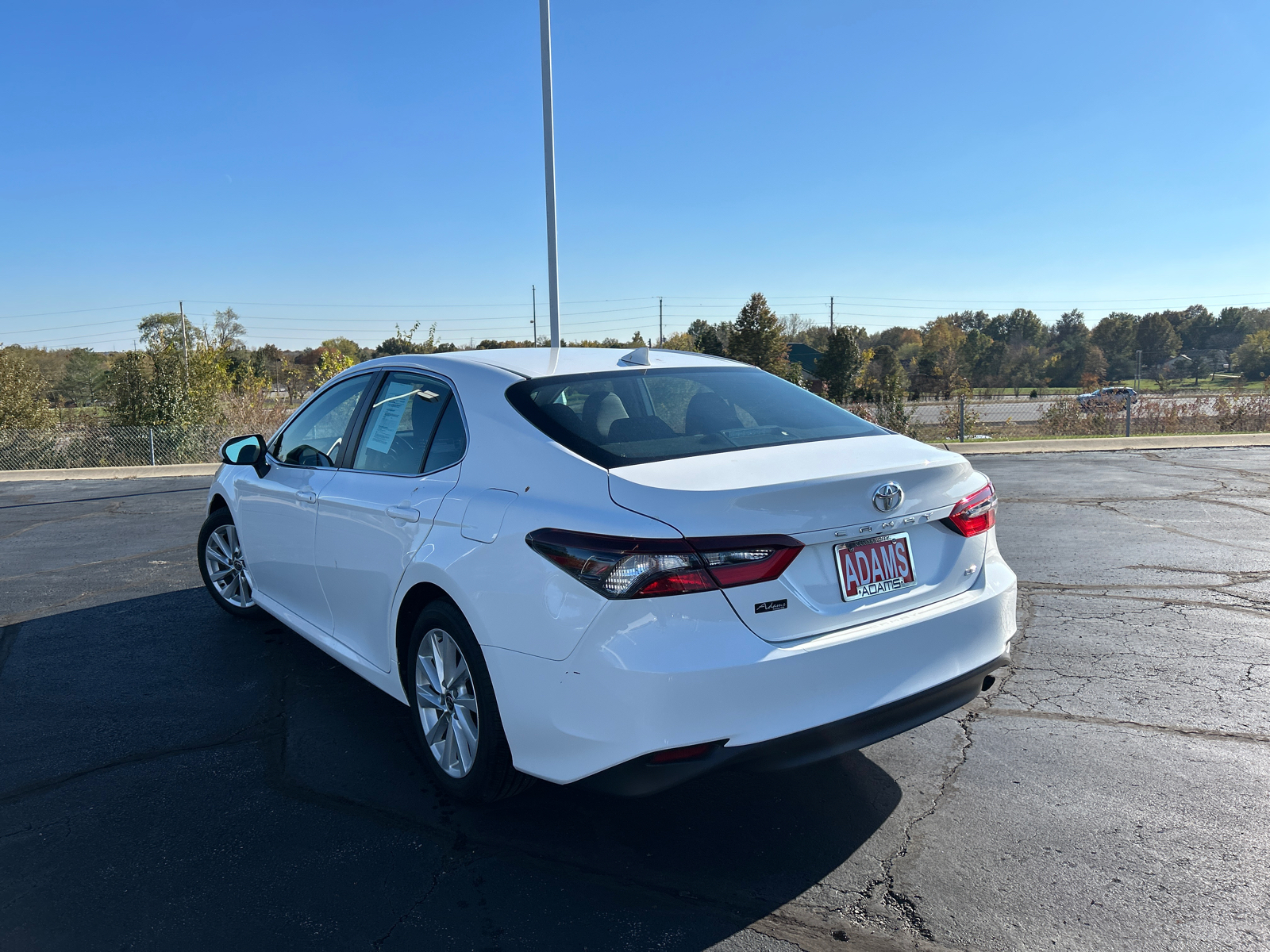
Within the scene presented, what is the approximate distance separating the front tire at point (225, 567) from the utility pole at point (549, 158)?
942 centimetres

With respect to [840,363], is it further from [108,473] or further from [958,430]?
[108,473]

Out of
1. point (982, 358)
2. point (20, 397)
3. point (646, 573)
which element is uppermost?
point (982, 358)

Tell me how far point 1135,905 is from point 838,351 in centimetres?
4766

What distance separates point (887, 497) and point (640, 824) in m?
1.46

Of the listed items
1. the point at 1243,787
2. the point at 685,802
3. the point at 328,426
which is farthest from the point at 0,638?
the point at 1243,787

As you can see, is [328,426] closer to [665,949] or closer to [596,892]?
[596,892]

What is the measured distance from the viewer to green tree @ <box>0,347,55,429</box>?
19891 mm

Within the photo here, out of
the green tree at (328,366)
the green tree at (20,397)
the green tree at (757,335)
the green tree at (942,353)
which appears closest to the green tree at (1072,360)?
the green tree at (942,353)

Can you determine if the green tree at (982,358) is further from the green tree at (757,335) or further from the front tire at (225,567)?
the front tire at (225,567)

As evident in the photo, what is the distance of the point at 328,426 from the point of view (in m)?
4.44

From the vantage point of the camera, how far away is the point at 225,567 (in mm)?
5762

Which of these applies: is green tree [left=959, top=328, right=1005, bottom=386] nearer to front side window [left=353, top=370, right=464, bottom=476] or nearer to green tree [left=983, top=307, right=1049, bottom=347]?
green tree [left=983, top=307, right=1049, bottom=347]

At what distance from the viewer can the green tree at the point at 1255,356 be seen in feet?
216

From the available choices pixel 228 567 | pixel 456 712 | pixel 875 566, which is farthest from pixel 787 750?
pixel 228 567
